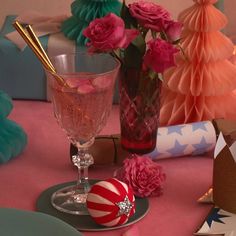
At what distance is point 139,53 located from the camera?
853 mm

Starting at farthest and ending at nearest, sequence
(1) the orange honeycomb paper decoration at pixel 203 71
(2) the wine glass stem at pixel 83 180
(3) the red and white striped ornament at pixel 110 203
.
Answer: (1) the orange honeycomb paper decoration at pixel 203 71 < (2) the wine glass stem at pixel 83 180 < (3) the red and white striped ornament at pixel 110 203

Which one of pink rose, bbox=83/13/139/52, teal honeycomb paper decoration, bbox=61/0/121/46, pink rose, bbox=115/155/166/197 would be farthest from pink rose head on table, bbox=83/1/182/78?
teal honeycomb paper decoration, bbox=61/0/121/46

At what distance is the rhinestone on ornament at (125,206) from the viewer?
2.57 feet

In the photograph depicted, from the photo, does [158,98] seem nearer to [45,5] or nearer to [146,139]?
[146,139]

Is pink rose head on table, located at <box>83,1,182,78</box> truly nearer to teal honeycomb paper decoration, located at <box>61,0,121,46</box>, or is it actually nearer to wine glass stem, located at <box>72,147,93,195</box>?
wine glass stem, located at <box>72,147,93,195</box>

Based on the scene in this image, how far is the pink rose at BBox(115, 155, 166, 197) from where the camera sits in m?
0.87

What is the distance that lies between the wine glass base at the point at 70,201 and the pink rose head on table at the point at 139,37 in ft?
0.63

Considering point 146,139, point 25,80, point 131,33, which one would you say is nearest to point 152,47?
point 131,33

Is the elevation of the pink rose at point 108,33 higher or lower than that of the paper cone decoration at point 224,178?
higher

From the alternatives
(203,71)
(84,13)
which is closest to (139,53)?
(203,71)

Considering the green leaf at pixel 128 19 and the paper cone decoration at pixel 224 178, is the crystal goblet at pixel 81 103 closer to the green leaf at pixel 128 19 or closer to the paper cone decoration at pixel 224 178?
the green leaf at pixel 128 19

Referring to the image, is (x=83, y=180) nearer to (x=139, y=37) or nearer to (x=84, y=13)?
(x=139, y=37)

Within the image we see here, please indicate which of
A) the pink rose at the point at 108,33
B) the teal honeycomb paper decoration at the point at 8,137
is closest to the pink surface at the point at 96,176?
the teal honeycomb paper decoration at the point at 8,137

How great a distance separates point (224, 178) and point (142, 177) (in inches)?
4.7
